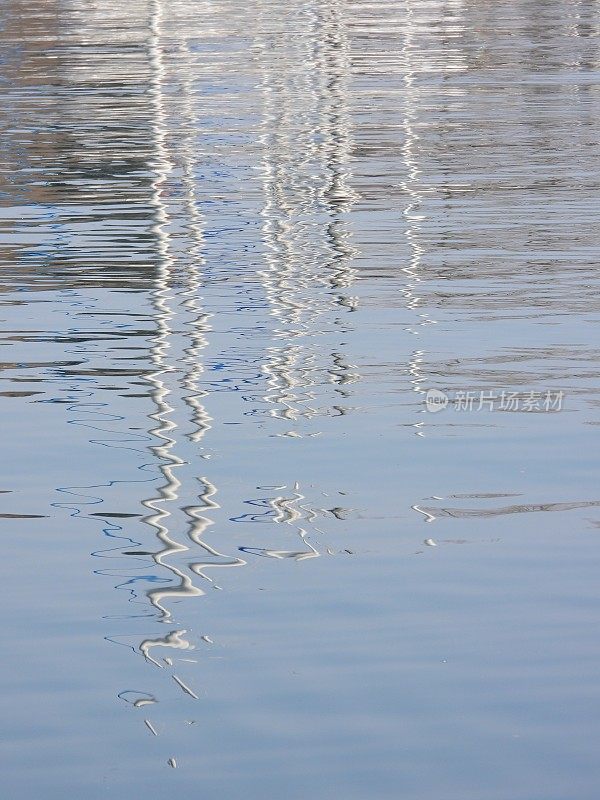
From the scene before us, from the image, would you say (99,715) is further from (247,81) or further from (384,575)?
(247,81)

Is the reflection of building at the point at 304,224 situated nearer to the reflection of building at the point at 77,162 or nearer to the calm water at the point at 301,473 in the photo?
the calm water at the point at 301,473

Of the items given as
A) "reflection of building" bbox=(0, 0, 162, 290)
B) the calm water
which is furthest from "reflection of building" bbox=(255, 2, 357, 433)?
"reflection of building" bbox=(0, 0, 162, 290)

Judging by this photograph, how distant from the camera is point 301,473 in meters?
6.82

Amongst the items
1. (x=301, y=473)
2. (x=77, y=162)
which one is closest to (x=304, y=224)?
(x=77, y=162)

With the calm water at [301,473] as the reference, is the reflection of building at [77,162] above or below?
above

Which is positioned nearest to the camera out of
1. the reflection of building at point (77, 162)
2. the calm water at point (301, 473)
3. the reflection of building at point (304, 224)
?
the calm water at point (301, 473)

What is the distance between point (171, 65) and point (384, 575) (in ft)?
63.8

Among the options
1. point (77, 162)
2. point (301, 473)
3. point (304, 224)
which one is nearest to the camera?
point (301, 473)

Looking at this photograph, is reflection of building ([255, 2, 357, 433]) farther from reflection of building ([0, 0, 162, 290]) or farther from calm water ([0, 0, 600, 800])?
reflection of building ([0, 0, 162, 290])

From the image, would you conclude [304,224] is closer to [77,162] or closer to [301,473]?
[77,162]

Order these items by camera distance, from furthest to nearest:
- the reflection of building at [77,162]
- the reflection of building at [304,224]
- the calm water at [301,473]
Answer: the reflection of building at [77,162]
the reflection of building at [304,224]
the calm water at [301,473]

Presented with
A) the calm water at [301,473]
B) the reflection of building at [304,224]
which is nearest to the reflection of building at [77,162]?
Answer: the calm water at [301,473]

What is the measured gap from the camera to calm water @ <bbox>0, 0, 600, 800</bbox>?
4738mm

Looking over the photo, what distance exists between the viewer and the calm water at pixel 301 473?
4.74 meters
